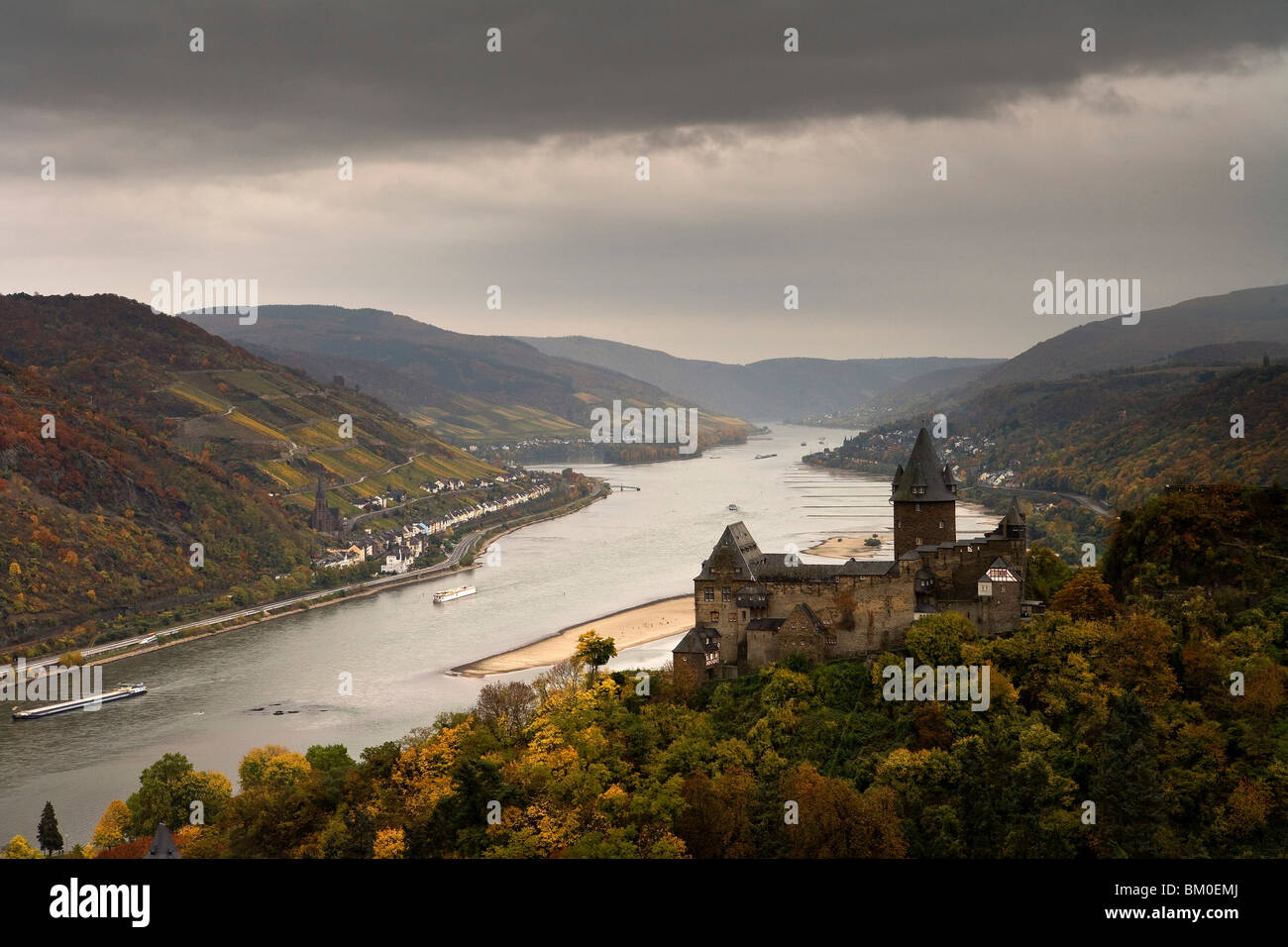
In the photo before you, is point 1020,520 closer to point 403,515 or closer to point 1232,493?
point 1232,493

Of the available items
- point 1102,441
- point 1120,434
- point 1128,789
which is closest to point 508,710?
point 1128,789

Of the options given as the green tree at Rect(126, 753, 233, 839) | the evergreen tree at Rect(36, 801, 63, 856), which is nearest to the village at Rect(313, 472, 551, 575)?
the green tree at Rect(126, 753, 233, 839)

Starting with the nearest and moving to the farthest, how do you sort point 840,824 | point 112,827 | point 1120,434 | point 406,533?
point 840,824, point 112,827, point 406,533, point 1120,434

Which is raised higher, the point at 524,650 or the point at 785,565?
the point at 785,565

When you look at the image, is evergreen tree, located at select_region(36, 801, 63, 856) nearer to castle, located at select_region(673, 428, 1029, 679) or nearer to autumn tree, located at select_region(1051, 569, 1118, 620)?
castle, located at select_region(673, 428, 1029, 679)

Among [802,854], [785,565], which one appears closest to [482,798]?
[802,854]

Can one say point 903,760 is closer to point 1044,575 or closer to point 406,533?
point 1044,575
